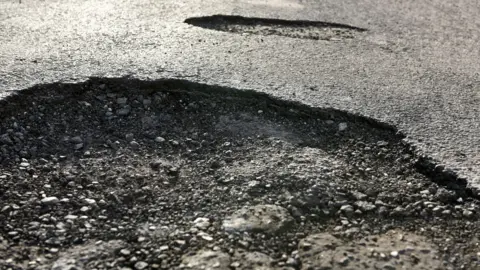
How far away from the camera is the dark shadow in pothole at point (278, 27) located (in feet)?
15.7

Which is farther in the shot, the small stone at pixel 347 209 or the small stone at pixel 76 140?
the small stone at pixel 76 140

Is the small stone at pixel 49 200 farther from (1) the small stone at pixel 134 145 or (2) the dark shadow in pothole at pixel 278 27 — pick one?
(2) the dark shadow in pothole at pixel 278 27

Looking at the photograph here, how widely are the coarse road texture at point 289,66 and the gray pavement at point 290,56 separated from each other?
0.01m

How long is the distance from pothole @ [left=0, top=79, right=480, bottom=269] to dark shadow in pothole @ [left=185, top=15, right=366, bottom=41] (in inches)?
54.2

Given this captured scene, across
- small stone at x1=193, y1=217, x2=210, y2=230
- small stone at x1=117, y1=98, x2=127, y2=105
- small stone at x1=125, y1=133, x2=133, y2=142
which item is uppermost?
small stone at x1=117, y1=98, x2=127, y2=105

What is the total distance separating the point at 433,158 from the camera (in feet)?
9.82

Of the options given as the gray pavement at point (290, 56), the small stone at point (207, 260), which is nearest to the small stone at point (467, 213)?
the gray pavement at point (290, 56)

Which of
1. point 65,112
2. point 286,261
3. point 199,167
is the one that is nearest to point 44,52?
point 65,112

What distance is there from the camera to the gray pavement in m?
3.51

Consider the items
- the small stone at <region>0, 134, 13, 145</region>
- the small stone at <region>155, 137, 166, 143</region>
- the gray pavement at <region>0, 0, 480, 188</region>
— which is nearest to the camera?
the small stone at <region>0, 134, 13, 145</region>

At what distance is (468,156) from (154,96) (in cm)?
188

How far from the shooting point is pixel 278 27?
4.89 m

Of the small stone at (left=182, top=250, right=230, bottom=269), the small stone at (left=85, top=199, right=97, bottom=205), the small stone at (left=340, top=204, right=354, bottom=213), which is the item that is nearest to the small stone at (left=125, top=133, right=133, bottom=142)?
the small stone at (left=85, top=199, right=97, bottom=205)

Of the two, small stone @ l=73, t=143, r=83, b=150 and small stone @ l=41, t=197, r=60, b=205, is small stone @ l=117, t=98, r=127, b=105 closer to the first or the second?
small stone @ l=73, t=143, r=83, b=150
